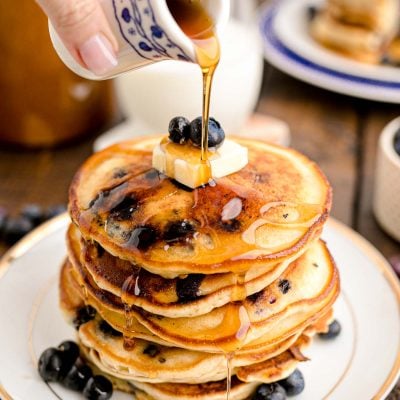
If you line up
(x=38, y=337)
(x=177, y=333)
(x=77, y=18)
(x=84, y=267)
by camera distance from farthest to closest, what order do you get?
(x=38, y=337), (x=84, y=267), (x=177, y=333), (x=77, y=18)

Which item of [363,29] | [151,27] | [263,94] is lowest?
[263,94]

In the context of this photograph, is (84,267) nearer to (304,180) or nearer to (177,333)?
(177,333)

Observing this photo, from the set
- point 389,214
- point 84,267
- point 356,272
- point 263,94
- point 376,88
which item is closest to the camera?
point 84,267

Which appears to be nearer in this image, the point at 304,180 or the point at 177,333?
the point at 177,333

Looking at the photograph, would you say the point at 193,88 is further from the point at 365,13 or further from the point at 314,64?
the point at 365,13

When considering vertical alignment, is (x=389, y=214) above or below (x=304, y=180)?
below

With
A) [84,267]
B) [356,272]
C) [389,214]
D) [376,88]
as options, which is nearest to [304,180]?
[356,272]

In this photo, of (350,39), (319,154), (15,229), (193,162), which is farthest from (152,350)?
(350,39)
